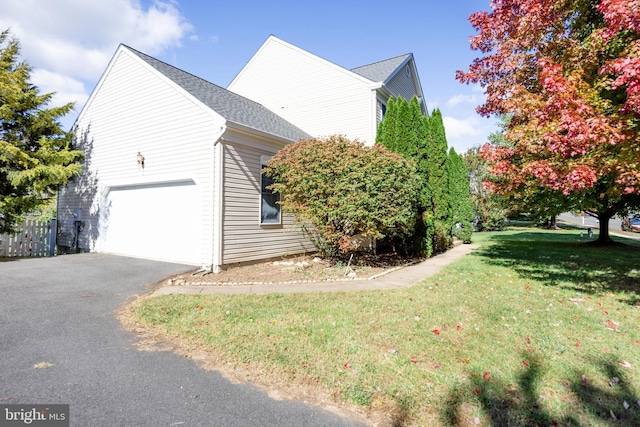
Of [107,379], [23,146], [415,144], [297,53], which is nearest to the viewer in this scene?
[107,379]

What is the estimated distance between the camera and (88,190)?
1119 centimetres

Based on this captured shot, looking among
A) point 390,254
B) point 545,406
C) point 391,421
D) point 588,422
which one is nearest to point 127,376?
point 391,421

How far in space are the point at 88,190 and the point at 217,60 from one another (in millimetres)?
6994

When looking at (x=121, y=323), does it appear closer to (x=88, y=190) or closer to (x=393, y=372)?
(x=393, y=372)

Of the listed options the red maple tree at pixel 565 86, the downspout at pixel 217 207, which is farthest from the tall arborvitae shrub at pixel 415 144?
the downspout at pixel 217 207

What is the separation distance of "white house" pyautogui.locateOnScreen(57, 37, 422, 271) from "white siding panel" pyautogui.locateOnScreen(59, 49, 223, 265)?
32 millimetres

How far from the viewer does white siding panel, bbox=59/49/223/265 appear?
809 centimetres

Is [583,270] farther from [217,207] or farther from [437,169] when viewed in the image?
[217,207]

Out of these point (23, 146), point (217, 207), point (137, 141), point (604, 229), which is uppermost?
point (137, 141)

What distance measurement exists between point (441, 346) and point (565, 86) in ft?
17.2

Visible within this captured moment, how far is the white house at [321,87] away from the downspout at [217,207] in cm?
640

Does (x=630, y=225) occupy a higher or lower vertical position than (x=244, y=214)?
lower

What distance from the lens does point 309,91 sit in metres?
14.0

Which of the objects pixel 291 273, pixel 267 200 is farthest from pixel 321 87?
pixel 291 273
